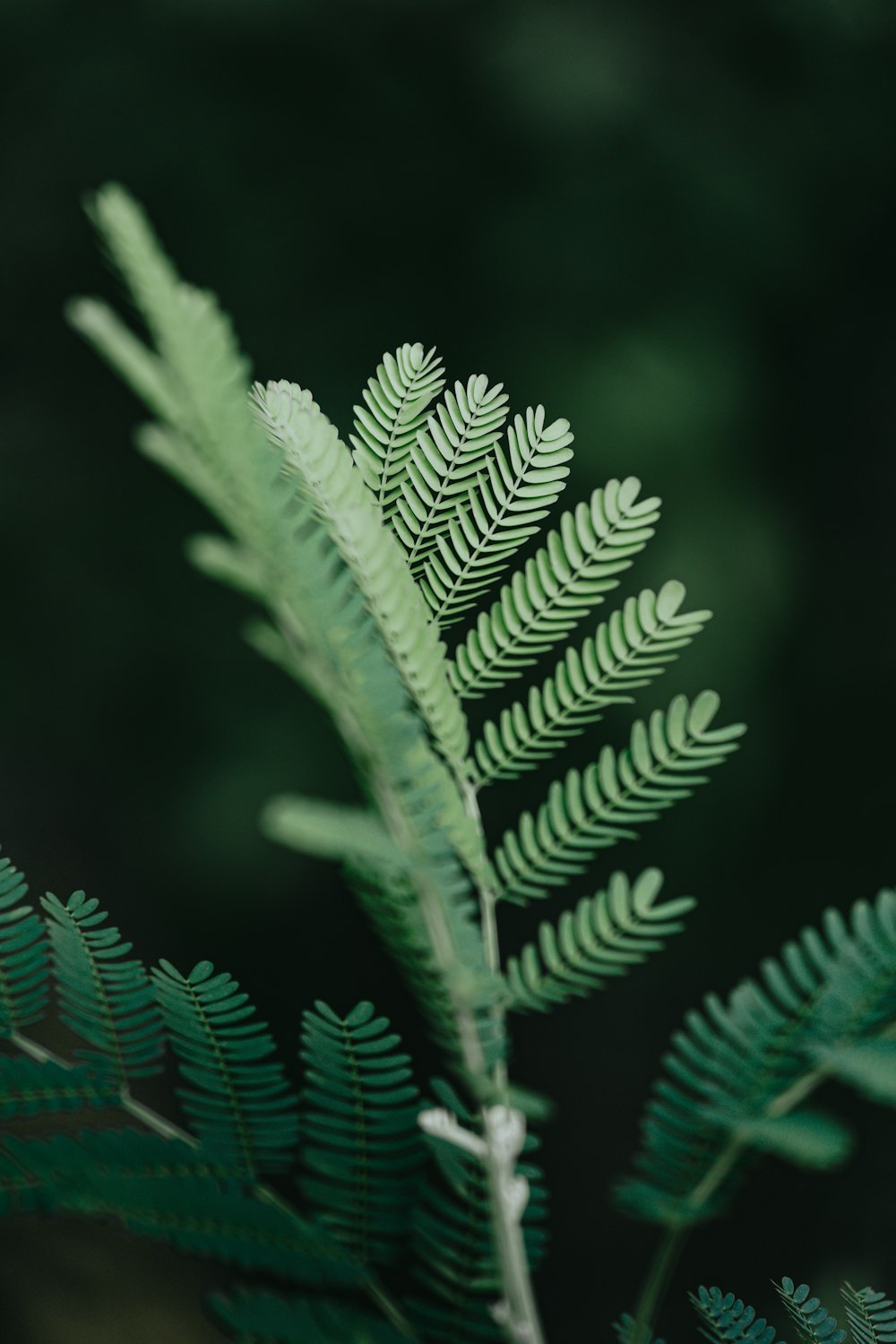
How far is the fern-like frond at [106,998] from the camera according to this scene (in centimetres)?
26

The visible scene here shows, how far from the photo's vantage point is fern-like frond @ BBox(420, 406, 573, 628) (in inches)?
11.4

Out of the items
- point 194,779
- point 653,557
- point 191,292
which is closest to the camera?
point 191,292

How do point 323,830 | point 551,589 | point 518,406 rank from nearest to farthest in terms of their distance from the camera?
1. point 323,830
2. point 551,589
3. point 518,406

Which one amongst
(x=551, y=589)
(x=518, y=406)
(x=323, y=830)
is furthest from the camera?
(x=518, y=406)

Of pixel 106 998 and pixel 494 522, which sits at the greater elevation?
pixel 494 522

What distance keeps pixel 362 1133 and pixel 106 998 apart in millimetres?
68

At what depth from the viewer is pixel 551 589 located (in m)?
0.28

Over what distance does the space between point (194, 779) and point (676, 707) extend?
1379mm

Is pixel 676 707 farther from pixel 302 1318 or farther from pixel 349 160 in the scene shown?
pixel 349 160

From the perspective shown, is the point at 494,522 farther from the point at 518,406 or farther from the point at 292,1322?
the point at 518,406

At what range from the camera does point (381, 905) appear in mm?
214

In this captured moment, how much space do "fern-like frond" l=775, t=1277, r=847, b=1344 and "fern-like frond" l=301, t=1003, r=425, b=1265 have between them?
119 mm

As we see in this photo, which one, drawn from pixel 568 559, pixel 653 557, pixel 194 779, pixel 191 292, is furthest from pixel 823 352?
pixel 191 292

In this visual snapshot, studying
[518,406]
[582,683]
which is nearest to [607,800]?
[582,683]
